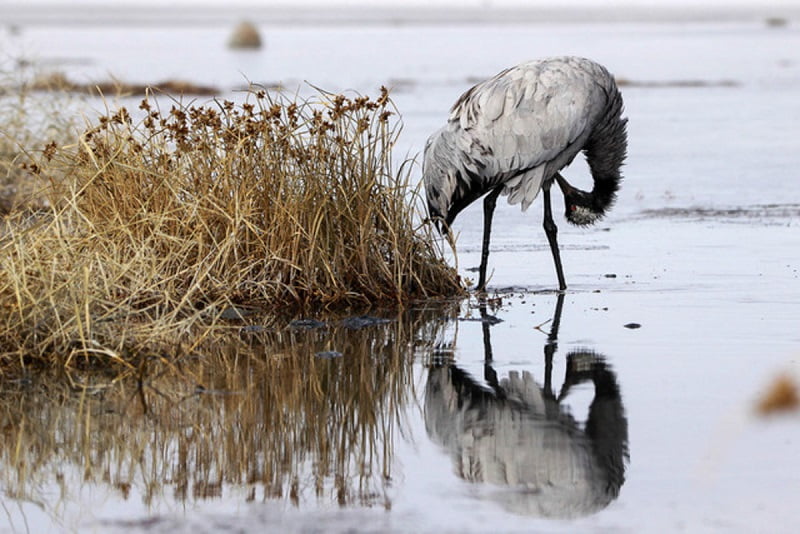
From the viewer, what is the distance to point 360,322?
28.1 ft

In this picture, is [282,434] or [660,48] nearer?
[282,434]

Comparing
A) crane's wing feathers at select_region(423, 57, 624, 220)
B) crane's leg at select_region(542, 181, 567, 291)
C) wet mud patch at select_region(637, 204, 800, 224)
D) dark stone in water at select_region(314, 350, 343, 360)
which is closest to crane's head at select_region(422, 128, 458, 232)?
crane's wing feathers at select_region(423, 57, 624, 220)

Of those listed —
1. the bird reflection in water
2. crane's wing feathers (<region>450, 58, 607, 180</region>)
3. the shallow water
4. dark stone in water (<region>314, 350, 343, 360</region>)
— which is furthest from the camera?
crane's wing feathers (<region>450, 58, 607, 180</region>)

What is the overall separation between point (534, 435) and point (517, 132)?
3720 mm

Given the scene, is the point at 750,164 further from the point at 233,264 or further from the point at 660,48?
the point at 660,48

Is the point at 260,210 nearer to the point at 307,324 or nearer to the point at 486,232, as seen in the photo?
the point at 307,324

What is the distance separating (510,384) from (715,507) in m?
2.02

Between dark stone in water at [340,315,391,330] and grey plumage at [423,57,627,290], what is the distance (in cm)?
117

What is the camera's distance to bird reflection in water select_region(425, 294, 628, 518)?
5293 mm

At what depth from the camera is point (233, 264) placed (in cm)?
890

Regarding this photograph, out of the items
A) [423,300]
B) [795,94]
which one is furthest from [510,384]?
[795,94]

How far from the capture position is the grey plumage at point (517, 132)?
30.8ft

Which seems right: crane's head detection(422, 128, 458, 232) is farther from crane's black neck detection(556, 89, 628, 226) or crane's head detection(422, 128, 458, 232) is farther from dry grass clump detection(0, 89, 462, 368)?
crane's black neck detection(556, 89, 628, 226)

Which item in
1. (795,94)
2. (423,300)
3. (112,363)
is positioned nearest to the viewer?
(112,363)
